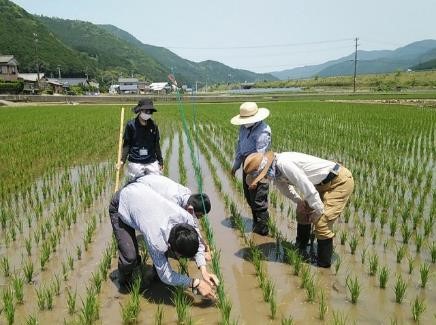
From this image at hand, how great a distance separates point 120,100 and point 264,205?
1311 inches

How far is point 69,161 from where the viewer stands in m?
8.87

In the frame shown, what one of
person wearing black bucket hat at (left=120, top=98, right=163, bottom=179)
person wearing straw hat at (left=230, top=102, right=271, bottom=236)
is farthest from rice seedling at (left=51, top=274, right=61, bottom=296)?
person wearing straw hat at (left=230, top=102, right=271, bottom=236)

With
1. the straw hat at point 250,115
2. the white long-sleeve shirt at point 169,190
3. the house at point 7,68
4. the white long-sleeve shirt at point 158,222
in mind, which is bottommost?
the white long-sleeve shirt at point 158,222

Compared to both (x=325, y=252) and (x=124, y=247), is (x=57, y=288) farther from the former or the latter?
(x=325, y=252)

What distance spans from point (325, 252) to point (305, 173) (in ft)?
2.36

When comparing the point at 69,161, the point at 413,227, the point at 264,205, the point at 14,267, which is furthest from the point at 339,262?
the point at 69,161

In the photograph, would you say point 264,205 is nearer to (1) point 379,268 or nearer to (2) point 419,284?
(1) point 379,268

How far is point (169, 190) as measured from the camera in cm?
336

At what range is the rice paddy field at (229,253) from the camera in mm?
3078

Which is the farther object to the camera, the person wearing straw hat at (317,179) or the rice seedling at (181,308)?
the person wearing straw hat at (317,179)

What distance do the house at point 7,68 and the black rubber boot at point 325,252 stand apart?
177ft

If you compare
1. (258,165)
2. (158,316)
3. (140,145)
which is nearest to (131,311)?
(158,316)

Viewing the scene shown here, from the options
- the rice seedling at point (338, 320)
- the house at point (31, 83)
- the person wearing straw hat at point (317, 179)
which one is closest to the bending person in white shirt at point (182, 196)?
the person wearing straw hat at point (317, 179)

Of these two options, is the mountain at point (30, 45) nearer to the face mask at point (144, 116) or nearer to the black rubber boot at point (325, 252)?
the face mask at point (144, 116)
